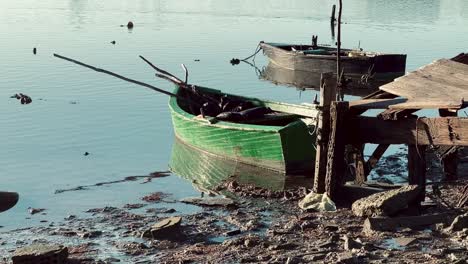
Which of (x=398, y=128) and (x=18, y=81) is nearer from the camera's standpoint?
(x=398, y=128)

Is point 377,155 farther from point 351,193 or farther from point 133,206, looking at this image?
point 133,206

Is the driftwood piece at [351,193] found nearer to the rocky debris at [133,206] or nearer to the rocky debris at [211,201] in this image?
the rocky debris at [211,201]

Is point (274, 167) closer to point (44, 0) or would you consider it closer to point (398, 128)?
point (398, 128)

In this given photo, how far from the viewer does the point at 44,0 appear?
9788cm

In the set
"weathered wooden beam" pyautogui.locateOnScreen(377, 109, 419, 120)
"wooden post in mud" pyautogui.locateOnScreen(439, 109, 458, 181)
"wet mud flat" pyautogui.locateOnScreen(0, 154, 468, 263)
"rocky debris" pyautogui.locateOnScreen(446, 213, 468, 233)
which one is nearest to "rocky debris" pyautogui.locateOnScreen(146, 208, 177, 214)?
"wet mud flat" pyautogui.locateOnScreen(0, 154, 468, 263)

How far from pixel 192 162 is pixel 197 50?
28455 millimetres

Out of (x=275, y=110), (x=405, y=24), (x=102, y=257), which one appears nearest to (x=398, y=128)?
(x=102, y=257)

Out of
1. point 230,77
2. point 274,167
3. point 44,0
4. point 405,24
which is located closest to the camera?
point 274,167

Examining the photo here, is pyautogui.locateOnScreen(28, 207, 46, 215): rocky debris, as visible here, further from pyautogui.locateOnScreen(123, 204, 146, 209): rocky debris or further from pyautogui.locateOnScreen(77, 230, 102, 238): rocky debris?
pyautogui.locateOnScreen(77, 230, 102, 238): rocky debris

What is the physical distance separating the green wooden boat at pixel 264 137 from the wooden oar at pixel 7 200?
5345mm

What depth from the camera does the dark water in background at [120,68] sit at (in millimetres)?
17953

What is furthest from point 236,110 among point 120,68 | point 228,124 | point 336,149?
point 120,68

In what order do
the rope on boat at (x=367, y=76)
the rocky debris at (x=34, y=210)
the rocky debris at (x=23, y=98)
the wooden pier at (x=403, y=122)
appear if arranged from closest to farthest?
the wooden pier at (x=403, y=122)
the rocky debris at (x=34, y=210)
the rocky debris at (x=23, y=98)
the rope on boat at (x=367, y=76)

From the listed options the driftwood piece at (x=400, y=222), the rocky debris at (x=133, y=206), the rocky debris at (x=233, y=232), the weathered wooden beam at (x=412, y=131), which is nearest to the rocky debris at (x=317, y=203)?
the weathered wooden beam at (x=412, y=131)
